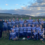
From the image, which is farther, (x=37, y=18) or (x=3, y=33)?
(x=3, y=33)

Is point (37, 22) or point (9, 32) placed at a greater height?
point (37, 22)

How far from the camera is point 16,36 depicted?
15.3 ft

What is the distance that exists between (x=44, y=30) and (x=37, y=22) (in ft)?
1.87

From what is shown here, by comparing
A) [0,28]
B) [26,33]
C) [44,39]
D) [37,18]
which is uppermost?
[37,18]

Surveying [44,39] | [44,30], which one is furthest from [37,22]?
[44,39]

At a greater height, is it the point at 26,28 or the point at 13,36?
the point at 26,28

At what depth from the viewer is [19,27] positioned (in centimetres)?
473

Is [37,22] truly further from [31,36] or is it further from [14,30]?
[14,30]

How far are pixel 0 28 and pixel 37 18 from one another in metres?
2.08

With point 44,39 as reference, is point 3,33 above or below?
above

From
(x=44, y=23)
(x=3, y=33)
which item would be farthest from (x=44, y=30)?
(x=3, y=33)

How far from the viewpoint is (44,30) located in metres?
4.72

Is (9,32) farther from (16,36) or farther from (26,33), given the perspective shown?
(26,33)

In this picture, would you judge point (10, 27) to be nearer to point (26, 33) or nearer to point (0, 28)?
point (0, 28)
